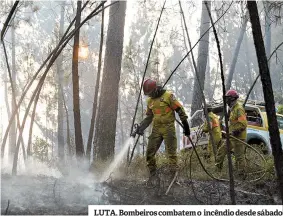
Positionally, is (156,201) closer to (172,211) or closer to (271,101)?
(172,211)

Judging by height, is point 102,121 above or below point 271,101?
above

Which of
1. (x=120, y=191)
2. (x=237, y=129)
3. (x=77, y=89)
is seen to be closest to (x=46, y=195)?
(x=120, y=191)

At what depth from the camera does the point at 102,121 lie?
1018 cm

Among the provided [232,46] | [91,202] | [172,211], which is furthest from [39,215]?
[232,46]

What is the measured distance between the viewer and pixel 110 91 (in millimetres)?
10297

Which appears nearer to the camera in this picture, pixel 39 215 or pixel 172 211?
pixel 39 215

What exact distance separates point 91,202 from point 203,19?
11.5 metres

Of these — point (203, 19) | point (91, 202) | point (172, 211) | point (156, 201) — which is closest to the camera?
point (172, 211)

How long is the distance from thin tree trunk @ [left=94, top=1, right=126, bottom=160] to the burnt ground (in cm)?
282

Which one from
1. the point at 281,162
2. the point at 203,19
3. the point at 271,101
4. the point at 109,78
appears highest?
the point at 203,19

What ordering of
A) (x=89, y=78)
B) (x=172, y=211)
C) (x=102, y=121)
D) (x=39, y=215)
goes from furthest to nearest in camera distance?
(x=89, y=78) → (x=102, y=121) → (x=172, y=211) → (x=39, y=215)
